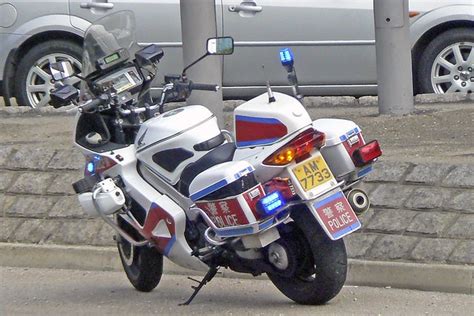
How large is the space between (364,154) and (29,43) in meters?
5.66

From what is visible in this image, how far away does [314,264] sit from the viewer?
6051 mm

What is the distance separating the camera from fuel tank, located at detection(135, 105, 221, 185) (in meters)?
6.28

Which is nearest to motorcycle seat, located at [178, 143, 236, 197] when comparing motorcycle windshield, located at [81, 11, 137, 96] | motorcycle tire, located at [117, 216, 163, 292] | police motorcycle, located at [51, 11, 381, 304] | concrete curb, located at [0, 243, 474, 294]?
police motorcycle, located at [51, 11, 381, 304]

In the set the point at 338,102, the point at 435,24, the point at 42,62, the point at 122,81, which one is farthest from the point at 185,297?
the point at 42,62

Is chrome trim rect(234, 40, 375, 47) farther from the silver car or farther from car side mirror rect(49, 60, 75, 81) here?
car side mirror rect(49, 60, 75, 81)

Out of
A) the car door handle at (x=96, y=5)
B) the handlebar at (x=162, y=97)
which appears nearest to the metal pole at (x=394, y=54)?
the car door handle at (x=96, y=5)

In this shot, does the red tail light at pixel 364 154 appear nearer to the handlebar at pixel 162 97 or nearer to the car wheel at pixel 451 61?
the handlebar at pixel 162 97

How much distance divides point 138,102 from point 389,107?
10.5ft

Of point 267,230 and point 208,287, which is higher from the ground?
Answer: point 267,230

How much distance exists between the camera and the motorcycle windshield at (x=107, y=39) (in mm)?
6746

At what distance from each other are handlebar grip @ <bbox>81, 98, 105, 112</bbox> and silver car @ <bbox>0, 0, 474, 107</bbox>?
4.27 metres

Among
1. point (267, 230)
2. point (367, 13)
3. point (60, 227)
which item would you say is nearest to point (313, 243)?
point (267, 230)

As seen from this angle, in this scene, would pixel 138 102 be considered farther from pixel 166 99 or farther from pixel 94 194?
pixel 94 194

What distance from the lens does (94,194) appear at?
641 centimetres
